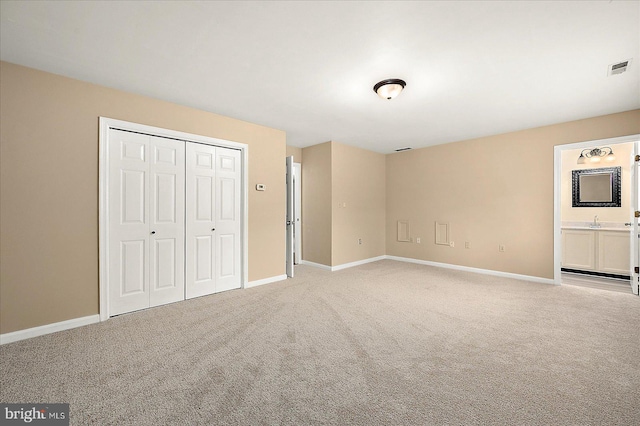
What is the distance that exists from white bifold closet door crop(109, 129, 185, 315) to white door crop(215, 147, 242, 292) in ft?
1.71

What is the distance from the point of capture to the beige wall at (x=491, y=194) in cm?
464

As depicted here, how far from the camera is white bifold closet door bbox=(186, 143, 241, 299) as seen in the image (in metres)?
3.87

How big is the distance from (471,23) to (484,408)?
108 inches

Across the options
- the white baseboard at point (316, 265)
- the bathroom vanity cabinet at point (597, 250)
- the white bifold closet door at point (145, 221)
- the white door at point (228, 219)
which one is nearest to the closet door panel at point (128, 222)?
the white bifold closet door at point (145, 221)

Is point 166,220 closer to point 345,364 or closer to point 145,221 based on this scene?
point 145,221

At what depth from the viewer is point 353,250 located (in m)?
6.18

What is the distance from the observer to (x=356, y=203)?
6.28m

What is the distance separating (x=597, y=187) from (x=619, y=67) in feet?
12.4

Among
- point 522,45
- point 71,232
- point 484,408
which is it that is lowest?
point 484,408

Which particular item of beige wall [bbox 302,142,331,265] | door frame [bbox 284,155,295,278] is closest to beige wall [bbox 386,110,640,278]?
beige wall [bbox 302,142,331,265]

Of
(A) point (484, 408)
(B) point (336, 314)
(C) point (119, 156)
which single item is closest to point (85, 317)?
(C) point (119, 156)

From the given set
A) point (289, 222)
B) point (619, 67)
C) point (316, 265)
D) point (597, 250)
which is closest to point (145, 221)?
point (289, 222)

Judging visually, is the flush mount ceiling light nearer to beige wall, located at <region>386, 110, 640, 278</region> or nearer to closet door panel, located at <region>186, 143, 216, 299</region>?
closet door panel, located at <region>186, 143, 216, 299</region>

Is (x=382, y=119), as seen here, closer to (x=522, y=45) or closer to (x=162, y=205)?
(x=522, y=45)
